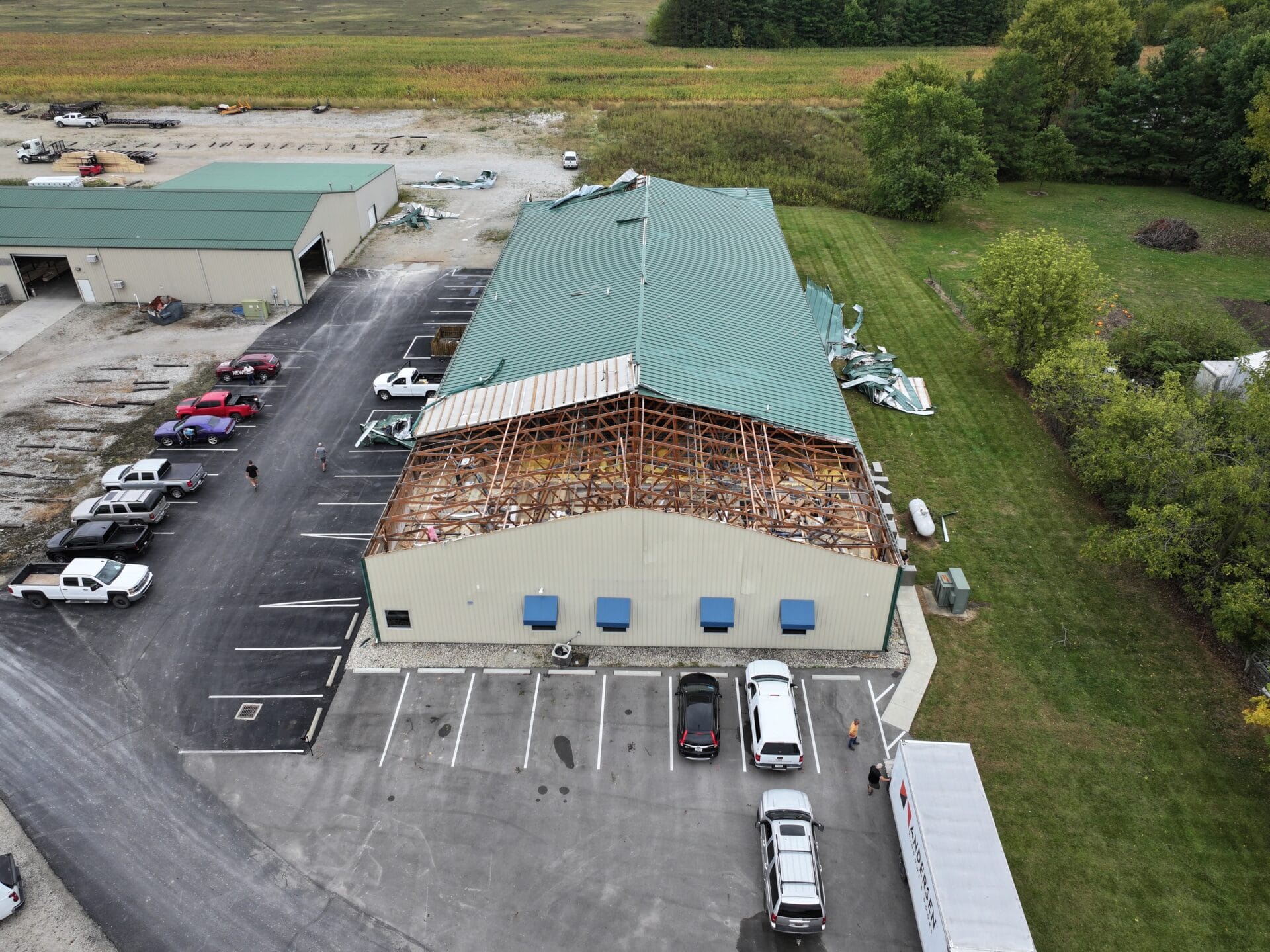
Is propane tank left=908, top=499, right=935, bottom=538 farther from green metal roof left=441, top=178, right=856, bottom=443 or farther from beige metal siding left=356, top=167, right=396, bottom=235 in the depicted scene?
beige metal siding left=356, top=167, right=396, bottom=235

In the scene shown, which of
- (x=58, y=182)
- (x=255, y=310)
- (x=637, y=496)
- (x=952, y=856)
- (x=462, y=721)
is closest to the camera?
(x=952, y=856)

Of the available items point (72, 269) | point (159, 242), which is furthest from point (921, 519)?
point (72, 269)

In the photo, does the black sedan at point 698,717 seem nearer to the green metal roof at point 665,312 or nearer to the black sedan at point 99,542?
the green metal roof at point 665,312

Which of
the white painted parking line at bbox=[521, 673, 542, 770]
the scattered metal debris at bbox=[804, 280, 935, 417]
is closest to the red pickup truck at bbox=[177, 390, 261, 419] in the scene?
the white painted parking line at bbox=[521, 673, 542, 770]

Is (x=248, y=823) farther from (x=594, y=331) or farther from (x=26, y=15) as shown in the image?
(x=26, y=15)

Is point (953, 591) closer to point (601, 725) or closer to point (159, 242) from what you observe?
point (601, 725)

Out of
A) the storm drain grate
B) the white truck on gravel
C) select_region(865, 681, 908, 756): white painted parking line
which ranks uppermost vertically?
the white truck on gravel

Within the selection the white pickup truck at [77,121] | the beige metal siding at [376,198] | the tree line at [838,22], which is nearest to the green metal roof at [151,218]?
the beige metal siding at [376,198]
